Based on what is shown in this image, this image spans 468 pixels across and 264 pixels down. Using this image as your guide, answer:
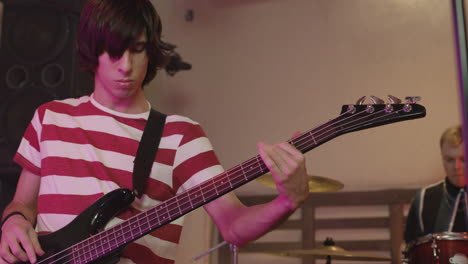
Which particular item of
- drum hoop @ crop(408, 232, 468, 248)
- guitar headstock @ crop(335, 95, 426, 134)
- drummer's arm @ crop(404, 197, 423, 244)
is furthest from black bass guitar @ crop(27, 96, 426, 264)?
drummer's arm @ crop(404, 197, 423, 244)

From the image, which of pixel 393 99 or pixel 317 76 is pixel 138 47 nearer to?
pixel 393 99

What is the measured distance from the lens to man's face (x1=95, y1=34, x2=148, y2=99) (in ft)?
6.07

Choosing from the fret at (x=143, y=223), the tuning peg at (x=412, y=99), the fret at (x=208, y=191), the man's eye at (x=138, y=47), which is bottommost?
the fret at (x=143, y=223)

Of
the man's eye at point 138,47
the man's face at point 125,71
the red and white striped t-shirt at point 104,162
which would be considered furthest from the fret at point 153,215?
the man's eye at point 138,47

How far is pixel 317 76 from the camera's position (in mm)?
4684

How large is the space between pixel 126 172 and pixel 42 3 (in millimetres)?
1673

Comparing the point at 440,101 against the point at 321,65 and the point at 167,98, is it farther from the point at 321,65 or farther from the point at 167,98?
the point at 167,98

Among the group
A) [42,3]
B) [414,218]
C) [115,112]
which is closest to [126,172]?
[115,112]

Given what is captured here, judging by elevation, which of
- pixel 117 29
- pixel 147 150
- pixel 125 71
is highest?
pixel 117 29

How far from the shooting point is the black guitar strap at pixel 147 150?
1.78m

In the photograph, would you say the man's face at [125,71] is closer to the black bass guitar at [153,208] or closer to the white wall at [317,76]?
the black bass guitar at [153,208]

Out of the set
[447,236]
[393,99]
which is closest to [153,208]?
[393,99]

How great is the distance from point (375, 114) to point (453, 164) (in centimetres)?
255

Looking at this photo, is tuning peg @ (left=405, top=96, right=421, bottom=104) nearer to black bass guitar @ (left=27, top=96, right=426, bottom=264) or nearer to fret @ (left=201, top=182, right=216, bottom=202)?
black bass guitar @ (left=27, top=96, right=426, bottom=264)
